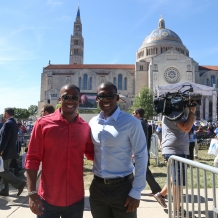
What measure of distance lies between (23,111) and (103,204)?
85220 mm

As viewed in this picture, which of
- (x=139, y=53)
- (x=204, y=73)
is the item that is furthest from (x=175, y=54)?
(x=139, y=53)

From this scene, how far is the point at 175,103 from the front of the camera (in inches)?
130

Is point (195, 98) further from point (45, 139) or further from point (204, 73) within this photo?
point (204, 73)

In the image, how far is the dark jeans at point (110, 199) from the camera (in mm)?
2029

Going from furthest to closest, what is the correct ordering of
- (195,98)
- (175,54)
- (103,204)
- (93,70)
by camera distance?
1. (93,70)
2. (175,54)
3. (195,98)
4. (103,204)

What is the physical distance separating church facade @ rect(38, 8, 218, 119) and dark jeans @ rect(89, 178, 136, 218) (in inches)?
2134

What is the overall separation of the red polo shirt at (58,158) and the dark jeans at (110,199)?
0.59 ft

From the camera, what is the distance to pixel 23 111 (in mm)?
81438

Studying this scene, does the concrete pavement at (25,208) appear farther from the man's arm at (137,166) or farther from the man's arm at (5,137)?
the man's arm at (137,166)

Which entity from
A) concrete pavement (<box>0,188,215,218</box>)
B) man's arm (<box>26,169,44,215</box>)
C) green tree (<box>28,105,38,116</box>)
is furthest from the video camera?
green tree (<box>28,105,38,116</box>)

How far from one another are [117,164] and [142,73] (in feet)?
195

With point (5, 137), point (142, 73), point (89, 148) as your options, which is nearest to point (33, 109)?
point (142, 73)

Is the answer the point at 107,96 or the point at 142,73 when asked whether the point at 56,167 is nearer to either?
the point at 107,96

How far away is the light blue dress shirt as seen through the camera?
2.03 metres
